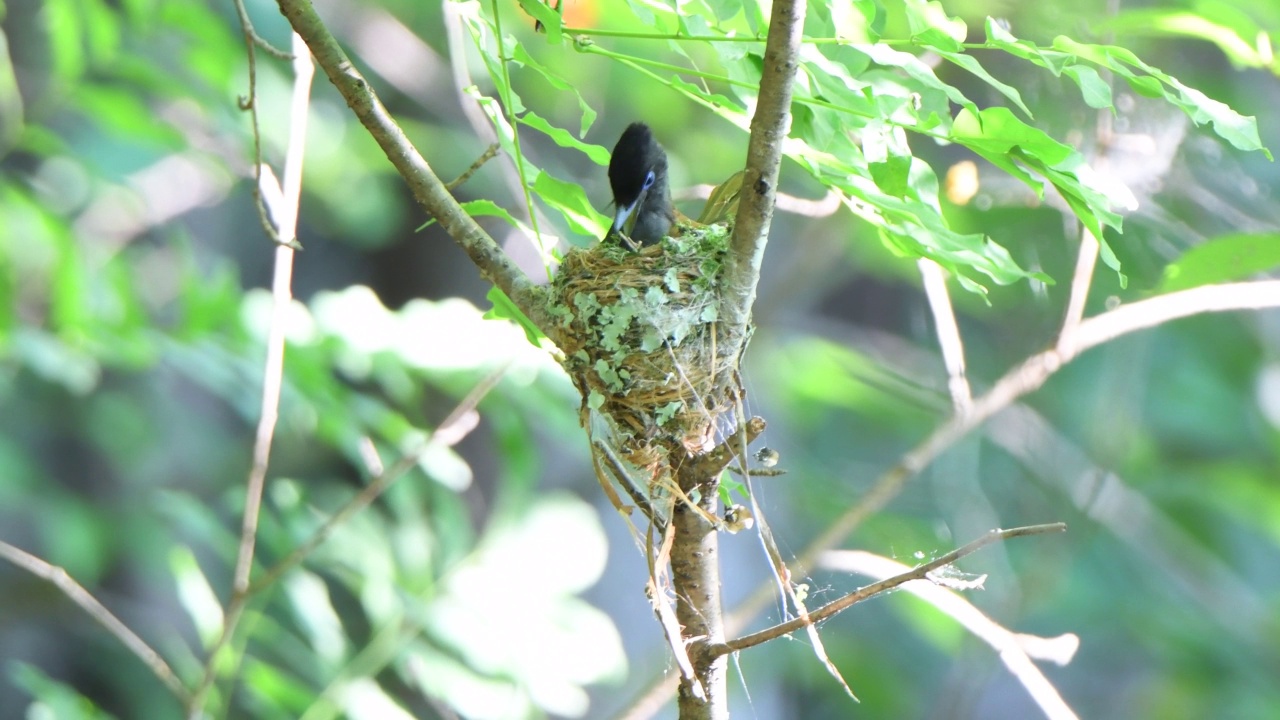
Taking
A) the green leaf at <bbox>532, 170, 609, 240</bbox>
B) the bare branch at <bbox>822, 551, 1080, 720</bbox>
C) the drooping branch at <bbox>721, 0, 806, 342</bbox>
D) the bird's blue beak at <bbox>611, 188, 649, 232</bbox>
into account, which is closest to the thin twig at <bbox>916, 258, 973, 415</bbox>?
the bare branch at <bbox>822, 551, 1080, 720</bbox>

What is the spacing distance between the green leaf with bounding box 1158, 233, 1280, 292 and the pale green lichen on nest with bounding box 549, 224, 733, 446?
0.75 meters

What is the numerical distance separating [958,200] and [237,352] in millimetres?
1660

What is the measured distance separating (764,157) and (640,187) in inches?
58.0

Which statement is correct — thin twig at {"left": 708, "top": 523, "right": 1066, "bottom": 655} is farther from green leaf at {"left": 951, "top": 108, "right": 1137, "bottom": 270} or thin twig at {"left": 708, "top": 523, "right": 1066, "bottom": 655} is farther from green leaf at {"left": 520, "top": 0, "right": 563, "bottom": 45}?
green leaf at {"left": 520, "top": 0, "right": 563, "bottom": 45}

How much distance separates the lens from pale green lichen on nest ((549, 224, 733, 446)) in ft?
5.16

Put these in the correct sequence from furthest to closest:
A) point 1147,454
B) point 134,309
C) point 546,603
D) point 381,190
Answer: point 1147,454 < point 381,190 < point 546,603 < point 134,309

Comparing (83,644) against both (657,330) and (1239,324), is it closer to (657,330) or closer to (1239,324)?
(657,330)

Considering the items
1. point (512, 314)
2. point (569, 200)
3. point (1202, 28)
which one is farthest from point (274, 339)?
point (1202, 28)

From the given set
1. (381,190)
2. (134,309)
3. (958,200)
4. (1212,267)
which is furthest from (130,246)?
(1212,267)

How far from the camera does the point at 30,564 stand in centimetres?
208

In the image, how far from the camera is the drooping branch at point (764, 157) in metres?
1.15

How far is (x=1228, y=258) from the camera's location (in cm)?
182

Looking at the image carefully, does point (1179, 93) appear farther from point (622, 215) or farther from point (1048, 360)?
point (622, 215)

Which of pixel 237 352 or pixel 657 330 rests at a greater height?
pixel 237 352
